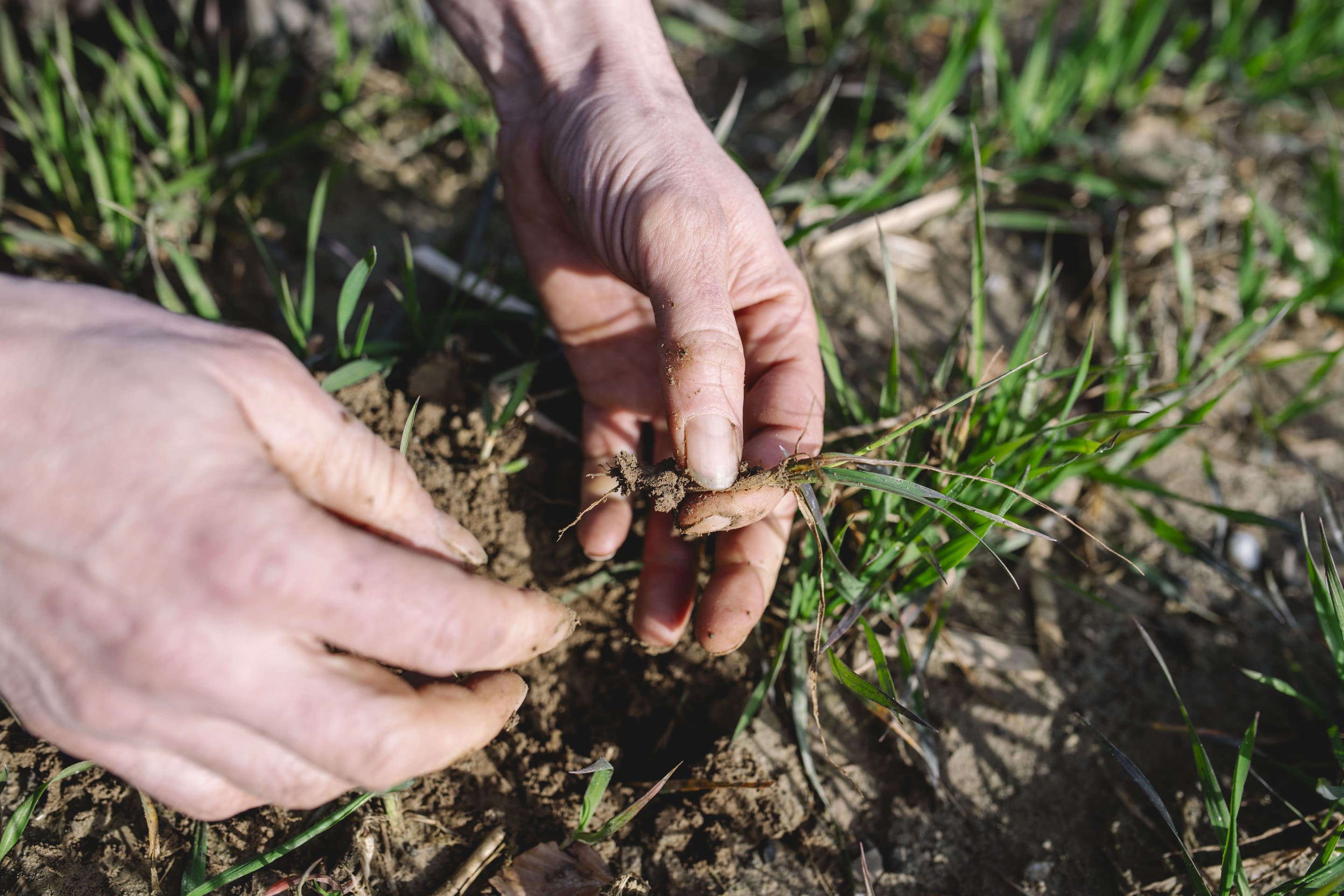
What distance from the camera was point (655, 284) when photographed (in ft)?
4.36

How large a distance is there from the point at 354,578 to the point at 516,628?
244 mm

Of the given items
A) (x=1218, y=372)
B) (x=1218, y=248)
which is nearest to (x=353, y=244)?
(x=1218, y=372)

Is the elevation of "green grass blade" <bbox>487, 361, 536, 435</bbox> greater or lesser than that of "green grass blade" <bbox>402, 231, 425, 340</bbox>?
lesser

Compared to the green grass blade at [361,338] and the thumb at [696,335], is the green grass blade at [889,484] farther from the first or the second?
the green grass blade at [361,338]

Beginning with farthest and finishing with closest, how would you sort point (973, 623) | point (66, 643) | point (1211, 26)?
point (1211, 26), point (973, 623), point (66, 643)

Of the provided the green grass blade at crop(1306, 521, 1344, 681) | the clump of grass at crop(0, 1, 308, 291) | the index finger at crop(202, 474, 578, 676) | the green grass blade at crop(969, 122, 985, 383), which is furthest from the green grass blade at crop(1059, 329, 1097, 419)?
the clump of grass at crop(0, 1, 308, 291)

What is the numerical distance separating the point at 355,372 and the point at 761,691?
1076 mm

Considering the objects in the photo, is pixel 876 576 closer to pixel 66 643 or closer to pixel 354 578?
pixel 354 578

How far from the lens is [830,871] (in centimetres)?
142

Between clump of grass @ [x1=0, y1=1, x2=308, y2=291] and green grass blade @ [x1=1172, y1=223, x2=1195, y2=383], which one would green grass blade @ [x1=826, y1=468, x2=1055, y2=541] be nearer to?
green grass blade @ [x1=1172, y1=223, x2=1195, y2=383]

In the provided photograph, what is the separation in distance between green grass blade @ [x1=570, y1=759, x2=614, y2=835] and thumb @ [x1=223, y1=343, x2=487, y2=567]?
43 cm

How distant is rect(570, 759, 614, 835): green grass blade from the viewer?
1307 mm

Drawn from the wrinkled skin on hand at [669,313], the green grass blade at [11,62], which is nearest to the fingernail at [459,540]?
the wrinkled skin on hand at [669,313]

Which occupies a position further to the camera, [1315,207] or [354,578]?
[1315,207]
